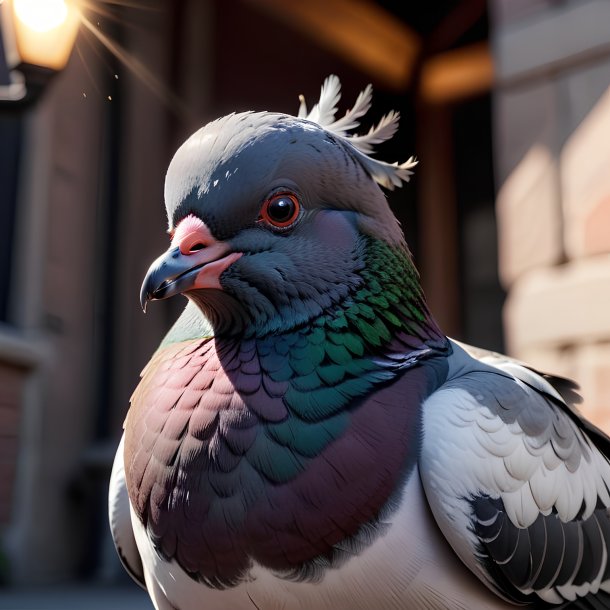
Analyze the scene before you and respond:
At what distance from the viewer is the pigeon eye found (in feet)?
4.30

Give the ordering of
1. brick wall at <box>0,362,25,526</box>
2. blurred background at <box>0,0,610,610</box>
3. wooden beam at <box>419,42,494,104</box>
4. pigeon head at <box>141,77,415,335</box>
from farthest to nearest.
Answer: wooden beam at <box>419,42,494,104</box> < brick wall at <box>0,362,25,526</box> < blurred background at <box>0,0,610,610</box> < pigeon head at <box>141,77,415,335</box>

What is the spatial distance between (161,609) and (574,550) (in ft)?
2.22

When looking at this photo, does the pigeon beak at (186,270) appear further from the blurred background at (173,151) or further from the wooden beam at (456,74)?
the wooden beam at (456,74)

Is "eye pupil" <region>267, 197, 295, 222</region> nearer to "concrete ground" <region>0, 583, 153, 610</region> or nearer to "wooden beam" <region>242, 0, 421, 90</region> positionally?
"concrete ground" <region>0, 583, 153, 610</region>

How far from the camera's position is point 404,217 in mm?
5582

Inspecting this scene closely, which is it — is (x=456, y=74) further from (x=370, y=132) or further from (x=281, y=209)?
(x=281, y=209)

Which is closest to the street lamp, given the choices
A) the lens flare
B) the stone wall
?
the lens flare

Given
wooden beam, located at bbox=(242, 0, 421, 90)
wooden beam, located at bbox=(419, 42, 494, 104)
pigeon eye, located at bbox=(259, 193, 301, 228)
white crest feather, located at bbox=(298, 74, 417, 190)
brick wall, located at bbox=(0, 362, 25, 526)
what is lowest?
brick wall, located at bbox=(0, 362, 25, 526)

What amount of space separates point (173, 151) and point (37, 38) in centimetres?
316

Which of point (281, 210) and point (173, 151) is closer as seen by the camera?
point (281, 210)

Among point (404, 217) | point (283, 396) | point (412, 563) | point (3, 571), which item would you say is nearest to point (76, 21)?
point (283, 396)

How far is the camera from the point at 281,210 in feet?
4.32

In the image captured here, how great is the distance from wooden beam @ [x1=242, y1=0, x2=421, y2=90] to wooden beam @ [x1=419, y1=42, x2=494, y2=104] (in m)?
0.16

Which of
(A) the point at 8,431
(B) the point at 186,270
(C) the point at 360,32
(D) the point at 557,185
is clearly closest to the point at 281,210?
(B) the point at 186,270
